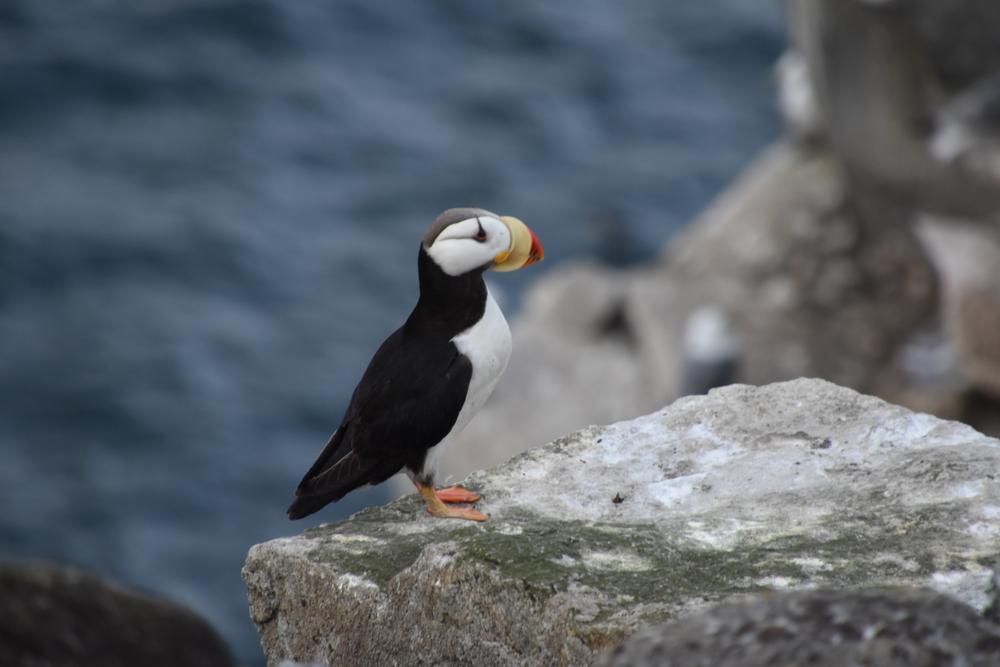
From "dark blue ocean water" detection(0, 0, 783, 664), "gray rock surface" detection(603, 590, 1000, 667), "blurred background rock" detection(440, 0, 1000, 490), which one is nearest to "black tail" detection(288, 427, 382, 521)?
"gray rock surface" detection(603, 590, 1000, 667)

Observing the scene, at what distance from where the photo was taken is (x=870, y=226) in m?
14.5

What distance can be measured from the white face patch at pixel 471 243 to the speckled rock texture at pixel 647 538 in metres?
0.76

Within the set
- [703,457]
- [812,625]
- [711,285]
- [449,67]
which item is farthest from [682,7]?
[812,625]

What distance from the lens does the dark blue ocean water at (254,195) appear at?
1689cm

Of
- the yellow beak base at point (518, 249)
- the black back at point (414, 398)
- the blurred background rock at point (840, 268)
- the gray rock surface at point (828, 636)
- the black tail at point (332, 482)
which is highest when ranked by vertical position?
the blurred background rock at point (840, 268)

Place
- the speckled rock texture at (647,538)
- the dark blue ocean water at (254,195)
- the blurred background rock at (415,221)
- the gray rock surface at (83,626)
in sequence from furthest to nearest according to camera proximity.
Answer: the dark blue ocean water at (254,195) < the blurred background rock at (415,221) < the gray rock surface at (83,626) < the speckled rock texture at (647,538)

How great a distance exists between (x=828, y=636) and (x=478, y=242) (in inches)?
79.7

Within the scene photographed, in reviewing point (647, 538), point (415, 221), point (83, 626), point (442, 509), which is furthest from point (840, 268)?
point (647, 538)

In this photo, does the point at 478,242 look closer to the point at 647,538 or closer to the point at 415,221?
the point at 647,538

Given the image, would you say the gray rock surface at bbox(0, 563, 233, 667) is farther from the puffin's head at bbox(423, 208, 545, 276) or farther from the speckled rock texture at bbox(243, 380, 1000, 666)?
the puffin's head at bbox(423, 208, 545, 276)

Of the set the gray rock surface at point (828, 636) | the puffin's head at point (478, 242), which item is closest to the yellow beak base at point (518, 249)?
the puffin's head at point (478, 242)

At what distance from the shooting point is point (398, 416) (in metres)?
5.11

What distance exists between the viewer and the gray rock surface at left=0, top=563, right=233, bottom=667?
21.5 feet

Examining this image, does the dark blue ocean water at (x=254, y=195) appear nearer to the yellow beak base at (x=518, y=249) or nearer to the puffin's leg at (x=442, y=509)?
the puffin's leg at (x=442, y=509)
